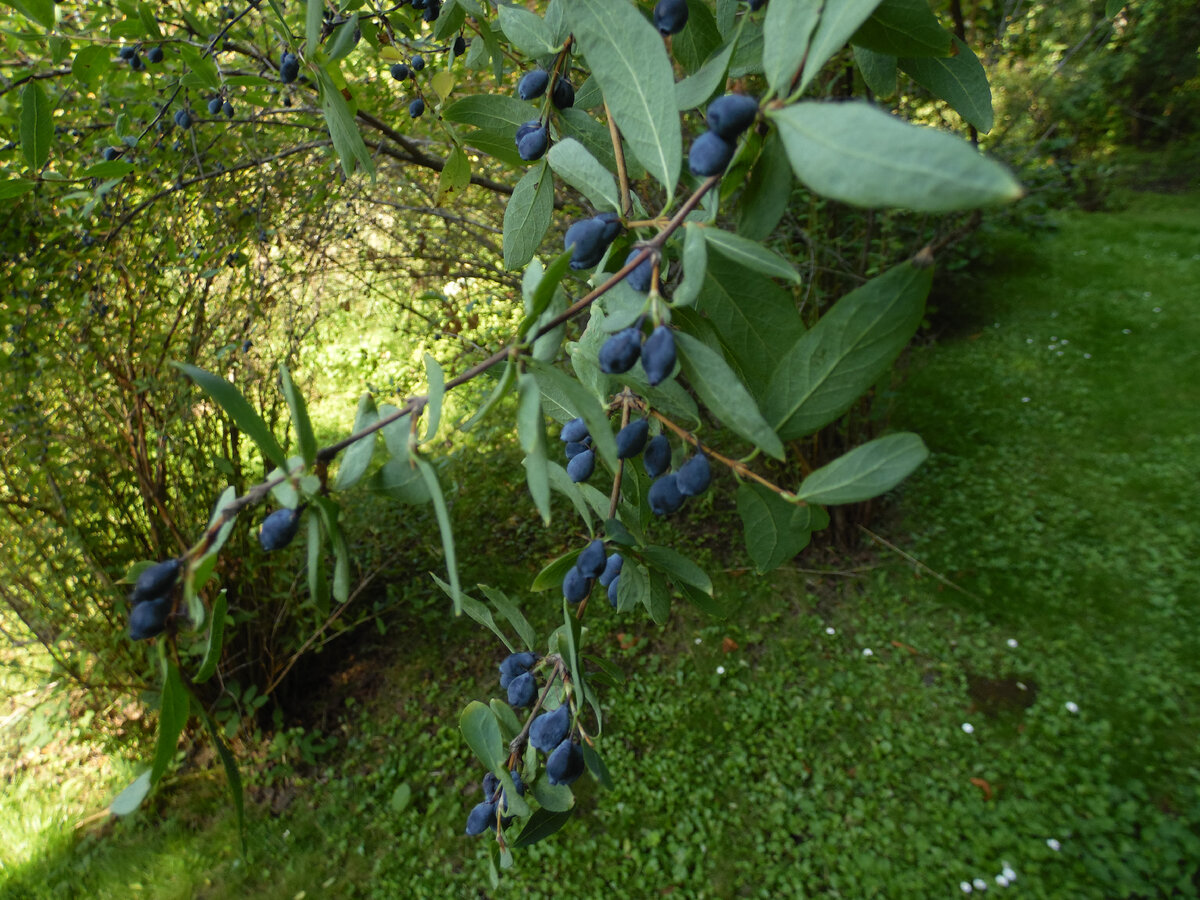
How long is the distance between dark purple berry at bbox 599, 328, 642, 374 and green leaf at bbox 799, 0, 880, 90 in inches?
6.3

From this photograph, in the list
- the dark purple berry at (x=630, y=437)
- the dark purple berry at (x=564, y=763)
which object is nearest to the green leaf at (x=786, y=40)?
the dark purple berry at (x=630, y=437)

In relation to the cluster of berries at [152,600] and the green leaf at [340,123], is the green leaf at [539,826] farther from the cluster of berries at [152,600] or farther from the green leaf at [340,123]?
the green leaf at [340,123]

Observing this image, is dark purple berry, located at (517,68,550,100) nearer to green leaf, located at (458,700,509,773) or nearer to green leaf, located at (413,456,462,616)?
green leaf, located at (413,456,462,616)

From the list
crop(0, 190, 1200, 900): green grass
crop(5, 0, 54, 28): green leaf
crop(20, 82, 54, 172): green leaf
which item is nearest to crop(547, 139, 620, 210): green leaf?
crop(20, 82, 54, 172): green leaf

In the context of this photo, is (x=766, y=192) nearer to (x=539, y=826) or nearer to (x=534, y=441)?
(x=534, y=441)

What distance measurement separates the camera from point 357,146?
69 cm

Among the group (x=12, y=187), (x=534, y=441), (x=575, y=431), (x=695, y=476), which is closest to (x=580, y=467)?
(x=575, y=431)

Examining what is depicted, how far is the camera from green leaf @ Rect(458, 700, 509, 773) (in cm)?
65

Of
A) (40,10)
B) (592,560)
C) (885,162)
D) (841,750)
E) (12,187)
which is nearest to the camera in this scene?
(885,162)

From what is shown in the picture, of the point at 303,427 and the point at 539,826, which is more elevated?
the point at 303,427

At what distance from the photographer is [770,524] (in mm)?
532

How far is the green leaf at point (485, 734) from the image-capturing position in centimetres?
65

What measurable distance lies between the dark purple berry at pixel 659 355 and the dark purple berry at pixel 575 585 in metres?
0.26

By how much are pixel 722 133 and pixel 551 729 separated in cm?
52
